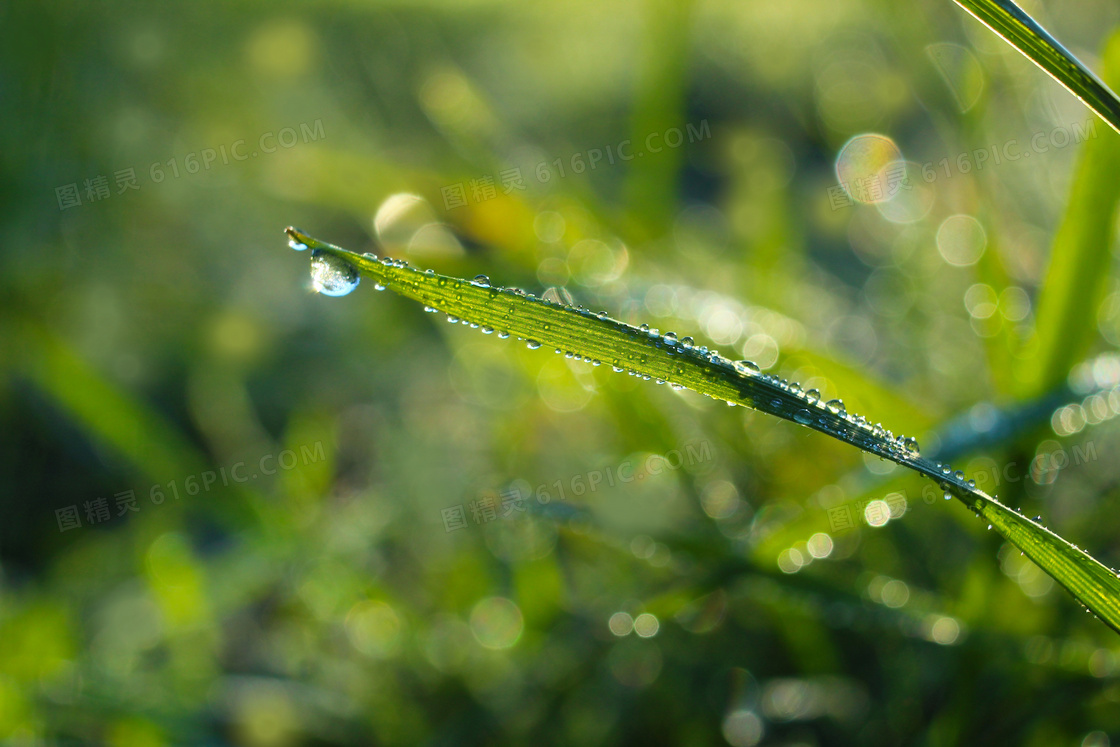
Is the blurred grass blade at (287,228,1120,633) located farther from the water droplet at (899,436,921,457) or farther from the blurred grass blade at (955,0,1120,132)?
the blurred grass blade at (955,0,1120,132)

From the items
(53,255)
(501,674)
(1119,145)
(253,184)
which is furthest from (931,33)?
(53,255)

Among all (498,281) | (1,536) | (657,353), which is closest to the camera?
(657,353)

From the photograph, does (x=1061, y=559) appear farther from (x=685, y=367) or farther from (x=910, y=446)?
(x=685, y=367)

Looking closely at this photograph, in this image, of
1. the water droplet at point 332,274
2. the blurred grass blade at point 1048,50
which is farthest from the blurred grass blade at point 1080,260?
the water droplet at point 332,274

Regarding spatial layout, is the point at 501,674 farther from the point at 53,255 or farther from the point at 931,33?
the point at 53,255

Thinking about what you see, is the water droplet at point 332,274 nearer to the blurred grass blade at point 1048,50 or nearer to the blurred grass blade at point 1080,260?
the blurred grass blade at point 1048,50

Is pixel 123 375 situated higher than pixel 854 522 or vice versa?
pixel 123 375
